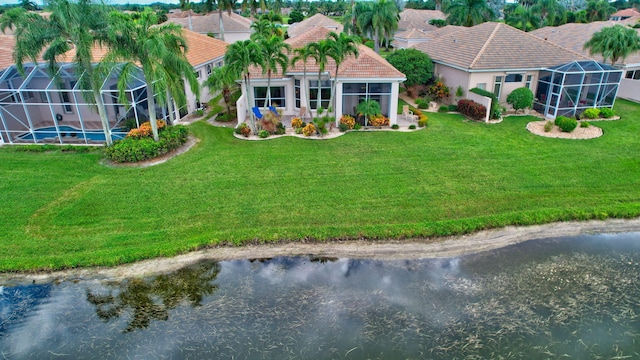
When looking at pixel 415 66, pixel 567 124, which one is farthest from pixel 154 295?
pixel 415 66

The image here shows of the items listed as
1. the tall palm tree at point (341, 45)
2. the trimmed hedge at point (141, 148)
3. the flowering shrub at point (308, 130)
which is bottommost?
the flowering shrub at point (308, 130)

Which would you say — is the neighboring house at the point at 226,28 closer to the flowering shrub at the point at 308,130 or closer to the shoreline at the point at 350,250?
the flowering shrub at the point at 308,130

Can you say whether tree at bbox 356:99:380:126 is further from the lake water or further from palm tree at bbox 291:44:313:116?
the lake water

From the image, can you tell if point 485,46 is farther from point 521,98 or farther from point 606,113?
point 606,113

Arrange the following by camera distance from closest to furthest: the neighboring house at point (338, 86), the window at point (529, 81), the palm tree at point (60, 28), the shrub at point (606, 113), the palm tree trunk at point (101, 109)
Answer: the palm tree at point (60, 28) → the palm tree trunk at point (101, 109) → the neighboring house at point (338, 86) → the shrub at point (606, 113) → the window at point (529, 81)

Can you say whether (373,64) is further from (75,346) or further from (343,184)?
(75,346)

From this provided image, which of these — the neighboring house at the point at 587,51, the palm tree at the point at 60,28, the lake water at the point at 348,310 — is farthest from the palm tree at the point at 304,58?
the neighboring house at the point at 587,51
